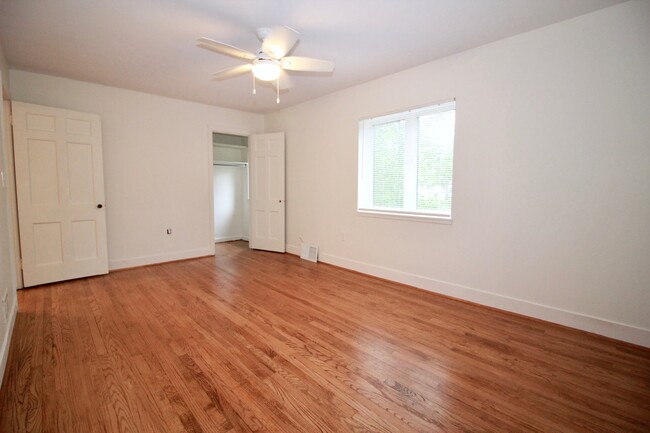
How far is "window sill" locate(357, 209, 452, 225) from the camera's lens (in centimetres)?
332

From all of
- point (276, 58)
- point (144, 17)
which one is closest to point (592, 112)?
point (276, 58)

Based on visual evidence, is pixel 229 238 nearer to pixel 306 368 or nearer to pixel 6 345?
pixel 6 345

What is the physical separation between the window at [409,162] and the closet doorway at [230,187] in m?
3.51

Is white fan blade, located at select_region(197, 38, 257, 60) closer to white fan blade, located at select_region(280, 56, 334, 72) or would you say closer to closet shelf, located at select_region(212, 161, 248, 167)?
white fan blade, located at select_region(280, 56, 334, 72)

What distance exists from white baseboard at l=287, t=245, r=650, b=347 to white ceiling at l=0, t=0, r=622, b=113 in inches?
97.5

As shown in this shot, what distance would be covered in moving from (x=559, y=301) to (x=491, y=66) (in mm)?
2279

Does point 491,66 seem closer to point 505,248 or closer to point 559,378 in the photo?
point 505,248

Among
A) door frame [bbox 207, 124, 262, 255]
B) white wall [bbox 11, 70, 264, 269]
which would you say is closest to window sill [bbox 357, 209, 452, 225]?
door frame [bbox 207, 124, 262, 255]

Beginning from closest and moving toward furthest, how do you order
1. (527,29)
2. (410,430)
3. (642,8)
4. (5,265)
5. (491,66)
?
(410,430) < (642,8) < (5,265) < (527,29) < (491,66)

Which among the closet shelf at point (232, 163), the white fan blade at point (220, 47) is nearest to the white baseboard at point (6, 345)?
the white fan blade at point (220, 47)

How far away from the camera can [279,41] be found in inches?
89.4

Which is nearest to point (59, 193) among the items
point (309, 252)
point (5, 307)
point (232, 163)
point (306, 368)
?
point (5, 307)

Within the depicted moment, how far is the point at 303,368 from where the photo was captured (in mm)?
2006

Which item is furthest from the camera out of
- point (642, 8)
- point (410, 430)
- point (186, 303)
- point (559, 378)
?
point (186, 303)
